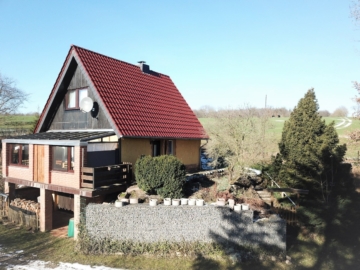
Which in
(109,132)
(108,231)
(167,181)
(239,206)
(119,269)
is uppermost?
(109,132)

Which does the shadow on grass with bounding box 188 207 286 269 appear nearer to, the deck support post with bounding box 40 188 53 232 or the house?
the house

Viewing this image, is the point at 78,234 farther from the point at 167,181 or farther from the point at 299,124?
the point at 299,124

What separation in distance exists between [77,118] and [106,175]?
16.1 feet

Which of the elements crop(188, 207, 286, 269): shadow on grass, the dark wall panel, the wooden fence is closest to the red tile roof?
the dark wall panel

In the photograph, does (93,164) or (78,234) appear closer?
(78,234)

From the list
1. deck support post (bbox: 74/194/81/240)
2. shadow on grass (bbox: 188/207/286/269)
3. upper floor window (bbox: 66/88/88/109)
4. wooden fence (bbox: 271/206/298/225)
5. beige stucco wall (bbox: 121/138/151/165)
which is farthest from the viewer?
upper floor window (bbox: 66/88/88/109)

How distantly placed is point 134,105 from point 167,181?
5412mm

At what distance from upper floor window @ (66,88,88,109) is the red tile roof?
4.02 feet

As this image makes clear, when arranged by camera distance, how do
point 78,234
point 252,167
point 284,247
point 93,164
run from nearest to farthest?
point 284,247, point 78,234, point 93,164, point 252,167

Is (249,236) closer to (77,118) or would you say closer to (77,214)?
(77,214)

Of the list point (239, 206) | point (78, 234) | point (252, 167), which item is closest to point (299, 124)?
point (252, 167)

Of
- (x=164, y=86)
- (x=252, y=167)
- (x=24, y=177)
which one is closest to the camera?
(x=24, y=177)

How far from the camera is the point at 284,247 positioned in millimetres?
10227

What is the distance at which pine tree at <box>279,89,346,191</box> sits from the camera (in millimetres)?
13016
